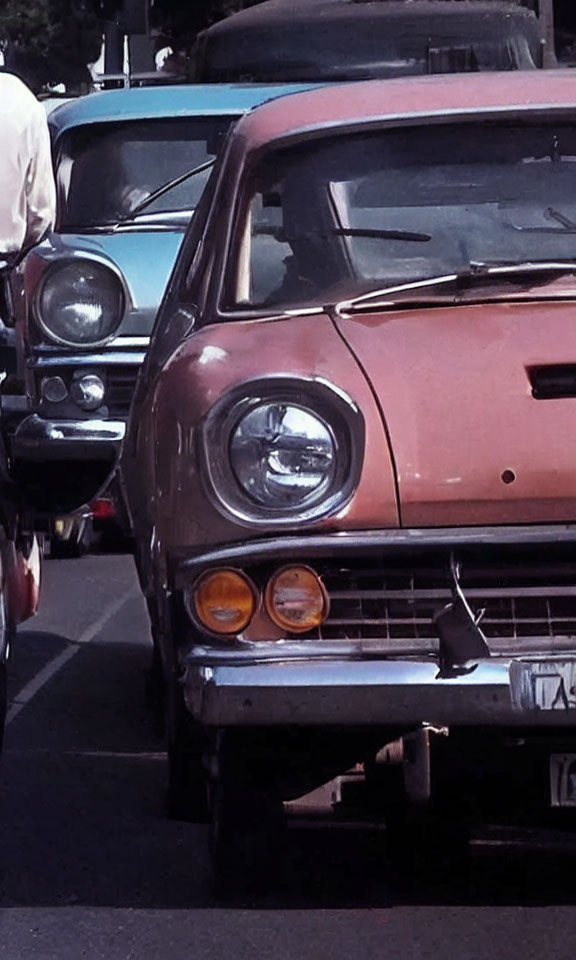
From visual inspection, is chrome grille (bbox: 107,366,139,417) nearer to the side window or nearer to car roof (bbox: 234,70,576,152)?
car roof (bbox: 234,70,576,152)

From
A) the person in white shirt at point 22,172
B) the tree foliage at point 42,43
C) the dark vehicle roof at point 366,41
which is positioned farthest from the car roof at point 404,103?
the tree foliage at point 42,43

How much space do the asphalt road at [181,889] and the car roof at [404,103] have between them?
5.23 feet

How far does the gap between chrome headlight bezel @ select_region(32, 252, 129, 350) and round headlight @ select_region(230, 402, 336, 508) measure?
14.2 ft

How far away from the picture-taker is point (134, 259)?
9.14m

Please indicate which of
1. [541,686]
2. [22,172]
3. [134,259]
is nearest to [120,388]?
[134,259]

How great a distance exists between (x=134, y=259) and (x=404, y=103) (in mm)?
3591

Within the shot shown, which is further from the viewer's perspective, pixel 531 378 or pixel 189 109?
pixel 189 109

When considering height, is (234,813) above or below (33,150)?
below

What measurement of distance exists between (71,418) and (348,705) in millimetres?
5094

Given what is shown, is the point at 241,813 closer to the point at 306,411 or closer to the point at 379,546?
the point at 379,546

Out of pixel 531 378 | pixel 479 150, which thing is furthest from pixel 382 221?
pixel 531 378

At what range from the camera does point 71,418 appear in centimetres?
958

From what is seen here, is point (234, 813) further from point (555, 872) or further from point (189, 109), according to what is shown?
point (189, 109)

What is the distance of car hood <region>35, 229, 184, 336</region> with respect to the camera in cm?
905
